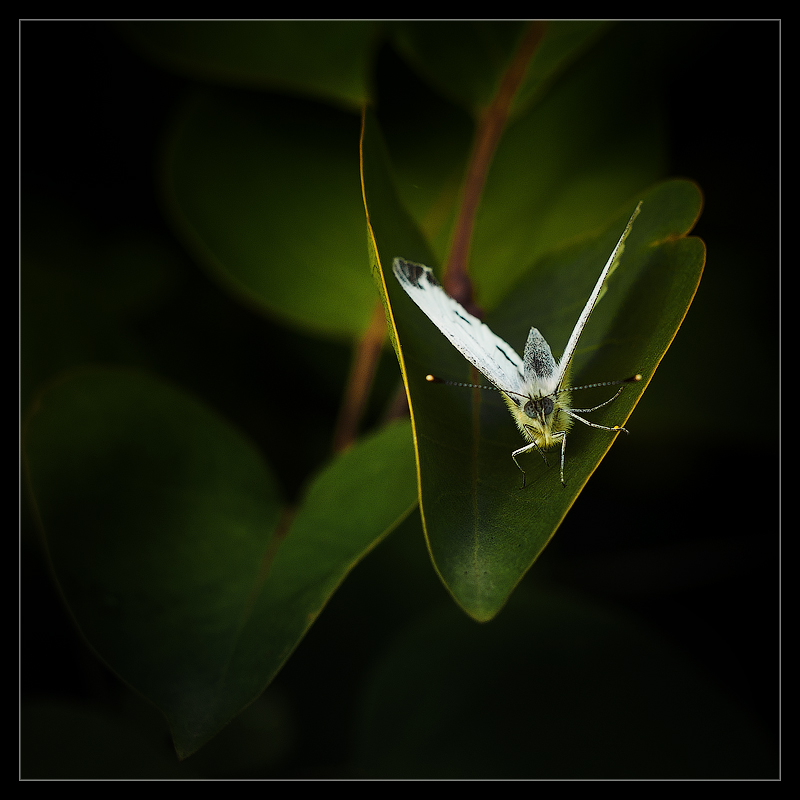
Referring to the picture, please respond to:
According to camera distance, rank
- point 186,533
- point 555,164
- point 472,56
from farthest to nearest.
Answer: point 555,164 → point 472,56 → point 186,533

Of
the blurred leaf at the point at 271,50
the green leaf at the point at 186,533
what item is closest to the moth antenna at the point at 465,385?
the green leaf at the point at 186,533

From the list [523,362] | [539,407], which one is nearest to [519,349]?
[523,362]

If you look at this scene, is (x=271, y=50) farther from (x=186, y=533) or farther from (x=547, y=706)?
(x=547, y=706)

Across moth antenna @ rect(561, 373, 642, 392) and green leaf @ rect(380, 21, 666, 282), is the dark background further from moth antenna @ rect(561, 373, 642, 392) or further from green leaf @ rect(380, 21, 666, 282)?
moth antenna @ rect(561, 373, 642, 392)

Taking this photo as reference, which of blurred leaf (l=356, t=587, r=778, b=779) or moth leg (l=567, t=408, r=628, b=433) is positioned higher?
moth leg (l=567, t=408, r=628, b=433)

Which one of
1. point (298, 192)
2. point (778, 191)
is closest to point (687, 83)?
Result: point (778, 191)

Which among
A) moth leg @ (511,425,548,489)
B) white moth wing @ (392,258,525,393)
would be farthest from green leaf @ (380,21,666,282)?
moth leg @ (511,425,548,489)

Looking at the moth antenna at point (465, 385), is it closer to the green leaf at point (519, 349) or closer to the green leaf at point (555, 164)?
the green leaf at point (519, 349)
